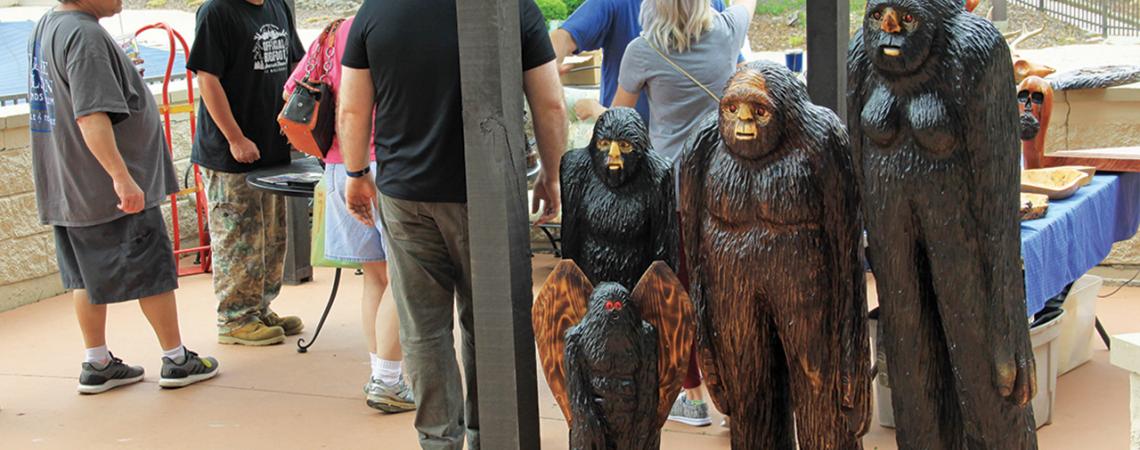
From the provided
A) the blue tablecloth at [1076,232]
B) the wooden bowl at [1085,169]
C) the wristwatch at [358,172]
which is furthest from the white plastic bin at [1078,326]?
the wristwatch at [358,172]

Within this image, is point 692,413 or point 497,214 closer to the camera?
point 497,214

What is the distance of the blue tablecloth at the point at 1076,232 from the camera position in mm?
3883

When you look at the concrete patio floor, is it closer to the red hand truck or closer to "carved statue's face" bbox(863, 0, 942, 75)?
the red hand truck

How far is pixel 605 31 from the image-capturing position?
4.55 metres

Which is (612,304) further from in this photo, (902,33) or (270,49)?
(270,49)

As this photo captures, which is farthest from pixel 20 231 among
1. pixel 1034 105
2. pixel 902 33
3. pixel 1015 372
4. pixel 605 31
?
pixel 1015 372

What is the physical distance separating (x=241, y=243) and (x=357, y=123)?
2.09m

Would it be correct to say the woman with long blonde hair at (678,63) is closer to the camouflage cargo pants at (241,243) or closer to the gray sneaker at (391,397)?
the gray sneaker at (391,397)

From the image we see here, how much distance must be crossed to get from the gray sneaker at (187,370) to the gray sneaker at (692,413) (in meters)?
2.09

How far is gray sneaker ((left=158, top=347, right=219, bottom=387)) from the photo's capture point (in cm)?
510

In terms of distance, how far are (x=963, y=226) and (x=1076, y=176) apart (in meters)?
2.31

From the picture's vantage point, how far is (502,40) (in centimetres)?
295

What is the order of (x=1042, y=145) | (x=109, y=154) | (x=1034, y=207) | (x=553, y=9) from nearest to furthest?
1. (x=1034, y=207)
2. (x=109, y=154)
3. (x=1042, y=145)
4. (x=553, y=9)

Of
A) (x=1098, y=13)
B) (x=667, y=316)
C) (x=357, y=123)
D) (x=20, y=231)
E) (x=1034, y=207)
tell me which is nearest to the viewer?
(x=667, y=316)
